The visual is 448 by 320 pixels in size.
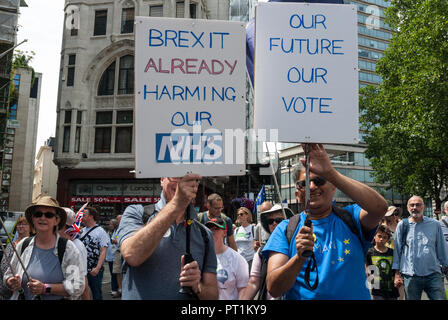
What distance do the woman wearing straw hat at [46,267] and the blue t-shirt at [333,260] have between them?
191 centimetres

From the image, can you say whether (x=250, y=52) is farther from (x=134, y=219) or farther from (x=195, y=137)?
(x=134, y=219)

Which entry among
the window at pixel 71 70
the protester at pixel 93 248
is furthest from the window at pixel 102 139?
the protester at pixel 93 248

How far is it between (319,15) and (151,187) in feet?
77.2

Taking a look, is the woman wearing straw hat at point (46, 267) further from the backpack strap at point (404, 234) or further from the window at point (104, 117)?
the window at point (104, 117)

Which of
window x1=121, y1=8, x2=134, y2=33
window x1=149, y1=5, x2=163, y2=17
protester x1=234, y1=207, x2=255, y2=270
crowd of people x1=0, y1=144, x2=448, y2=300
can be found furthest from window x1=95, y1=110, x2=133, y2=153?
crowd of people x1=0, y1=144, x2=448, y2=300

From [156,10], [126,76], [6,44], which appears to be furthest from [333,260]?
Result: [6,44]

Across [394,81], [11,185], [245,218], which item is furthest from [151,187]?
[11,185]

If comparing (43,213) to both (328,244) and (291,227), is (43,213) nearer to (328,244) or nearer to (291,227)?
(291,227)

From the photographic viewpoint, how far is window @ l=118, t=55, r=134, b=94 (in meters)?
26.8

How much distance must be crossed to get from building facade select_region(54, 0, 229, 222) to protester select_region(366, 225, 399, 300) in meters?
19.9

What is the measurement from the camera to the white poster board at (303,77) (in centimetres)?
282

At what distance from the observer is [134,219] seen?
8.62 ft

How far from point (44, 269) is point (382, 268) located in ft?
15.7

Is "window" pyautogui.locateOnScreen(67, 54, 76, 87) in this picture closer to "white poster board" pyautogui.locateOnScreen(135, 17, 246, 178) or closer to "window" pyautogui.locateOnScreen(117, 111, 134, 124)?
"window" pyautogui.locateOnScreen(117, 111, 134, 124)
